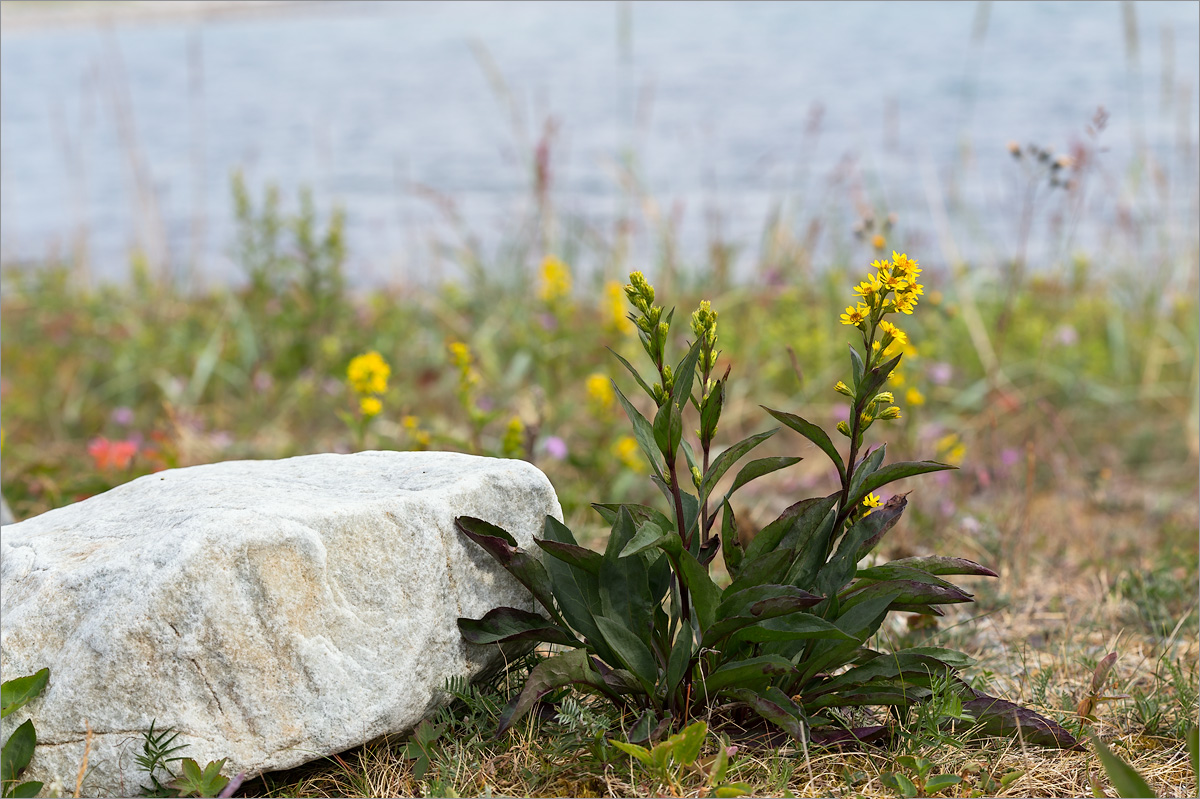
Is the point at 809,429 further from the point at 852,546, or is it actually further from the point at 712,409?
the point at 852,546

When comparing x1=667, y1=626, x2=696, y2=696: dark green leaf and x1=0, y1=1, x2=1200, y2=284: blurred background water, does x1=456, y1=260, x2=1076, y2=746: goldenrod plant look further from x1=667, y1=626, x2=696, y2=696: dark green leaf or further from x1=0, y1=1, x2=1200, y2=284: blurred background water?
x1=0, y1=1, x2=1200, y2=284: blurred background water

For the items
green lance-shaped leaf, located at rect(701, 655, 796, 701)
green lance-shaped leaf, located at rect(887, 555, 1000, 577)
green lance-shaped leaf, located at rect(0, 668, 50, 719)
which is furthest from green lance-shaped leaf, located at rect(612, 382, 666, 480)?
green lance-shaped leaf, located at rect(0, 668, 50, 719)

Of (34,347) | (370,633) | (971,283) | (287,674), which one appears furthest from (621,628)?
(34,347)

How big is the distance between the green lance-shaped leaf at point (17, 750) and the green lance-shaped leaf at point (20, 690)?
0.13 feet

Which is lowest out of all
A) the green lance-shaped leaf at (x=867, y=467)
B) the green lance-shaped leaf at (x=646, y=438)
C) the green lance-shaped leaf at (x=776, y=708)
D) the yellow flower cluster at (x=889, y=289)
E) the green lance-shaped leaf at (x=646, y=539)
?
the green lance-shaped leaf at (x=776, y=708)

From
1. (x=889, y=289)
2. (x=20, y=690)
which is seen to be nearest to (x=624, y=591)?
(x=889, y=289)

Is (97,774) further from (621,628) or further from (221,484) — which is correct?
(621,628)

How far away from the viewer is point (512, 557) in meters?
1.97

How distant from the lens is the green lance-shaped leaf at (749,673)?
1.80 metres

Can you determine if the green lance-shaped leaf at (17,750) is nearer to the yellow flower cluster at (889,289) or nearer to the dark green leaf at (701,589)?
the dark green leaf at (701,589)

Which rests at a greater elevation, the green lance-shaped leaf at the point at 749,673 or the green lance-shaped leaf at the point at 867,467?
the green lance-shaped leaf at the point at 867,467

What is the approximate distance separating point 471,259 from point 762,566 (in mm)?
4007

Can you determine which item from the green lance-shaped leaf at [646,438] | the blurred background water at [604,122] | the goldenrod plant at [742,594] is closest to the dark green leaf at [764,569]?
the goldenrod plant at [742,594]

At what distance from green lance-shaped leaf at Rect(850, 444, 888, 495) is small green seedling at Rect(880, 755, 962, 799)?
0.50 metres
